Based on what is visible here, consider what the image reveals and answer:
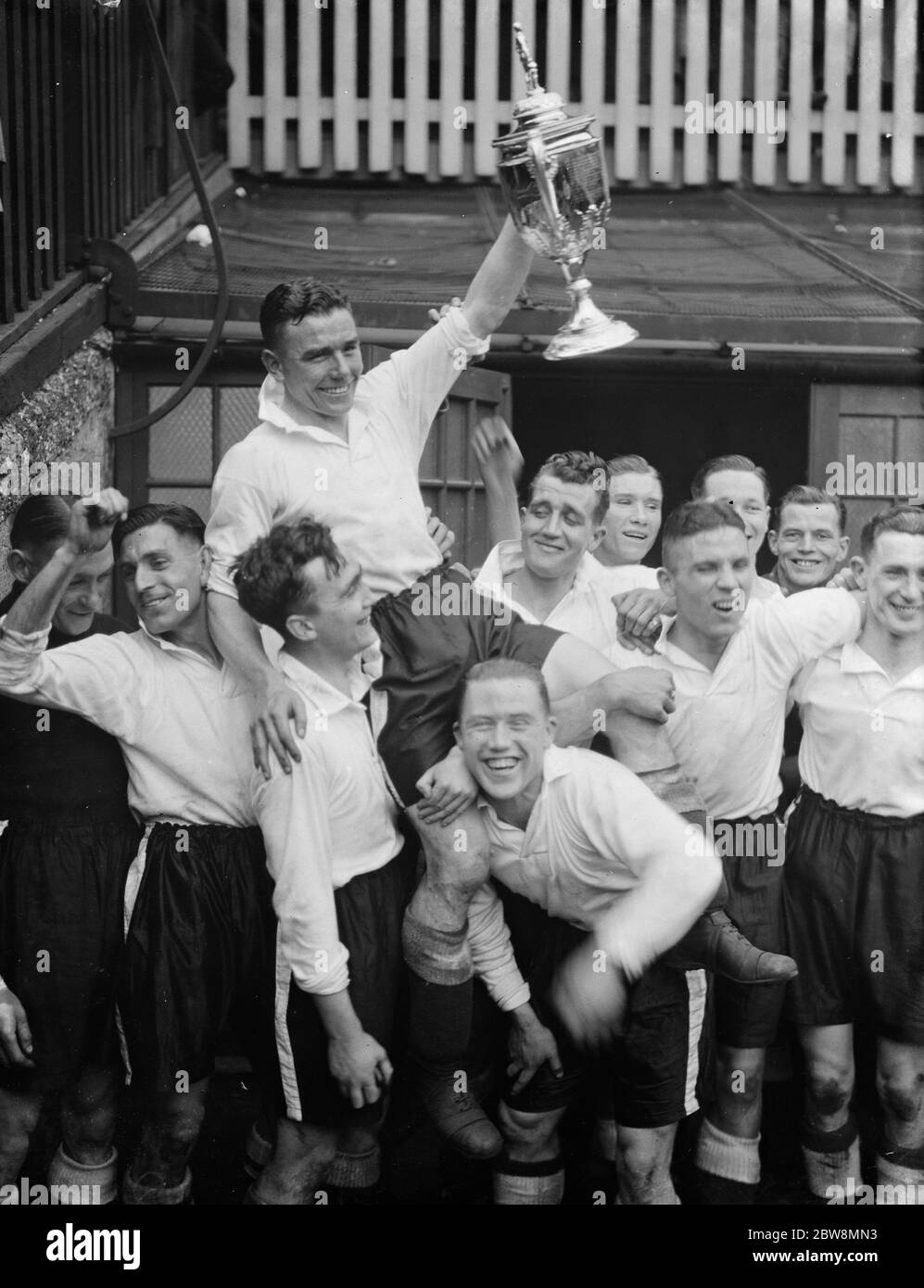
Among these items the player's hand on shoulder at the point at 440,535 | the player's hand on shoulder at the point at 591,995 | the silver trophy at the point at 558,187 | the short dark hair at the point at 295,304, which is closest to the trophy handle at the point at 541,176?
the silver trophy at the point at 558,187

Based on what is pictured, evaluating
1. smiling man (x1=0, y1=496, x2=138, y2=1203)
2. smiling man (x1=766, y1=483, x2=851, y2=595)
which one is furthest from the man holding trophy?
smiling man (x1=766, y1=483, x2=851, y2=595)

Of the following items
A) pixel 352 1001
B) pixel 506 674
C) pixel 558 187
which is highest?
pixel 558 187

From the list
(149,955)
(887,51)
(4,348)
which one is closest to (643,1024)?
(149,955)

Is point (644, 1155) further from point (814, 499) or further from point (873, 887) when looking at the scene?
point (814, 499)

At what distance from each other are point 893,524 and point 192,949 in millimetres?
1904

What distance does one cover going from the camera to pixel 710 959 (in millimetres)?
3408

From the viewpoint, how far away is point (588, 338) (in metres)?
3.21

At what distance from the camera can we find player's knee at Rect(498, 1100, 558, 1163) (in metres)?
3.46

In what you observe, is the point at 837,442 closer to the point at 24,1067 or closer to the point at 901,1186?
the point at 901,1186

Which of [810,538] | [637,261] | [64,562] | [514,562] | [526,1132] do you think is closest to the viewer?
[64,562]

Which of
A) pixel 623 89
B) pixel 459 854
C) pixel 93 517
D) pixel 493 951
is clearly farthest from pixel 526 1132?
pixel 623 89

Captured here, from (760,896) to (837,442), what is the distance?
140cm

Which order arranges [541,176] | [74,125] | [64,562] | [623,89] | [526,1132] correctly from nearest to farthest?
[541,176]
[64,562]
[526,1132]
[74,125]
[623,89]

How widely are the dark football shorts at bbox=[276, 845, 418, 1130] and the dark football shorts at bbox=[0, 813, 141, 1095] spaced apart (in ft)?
1.40
